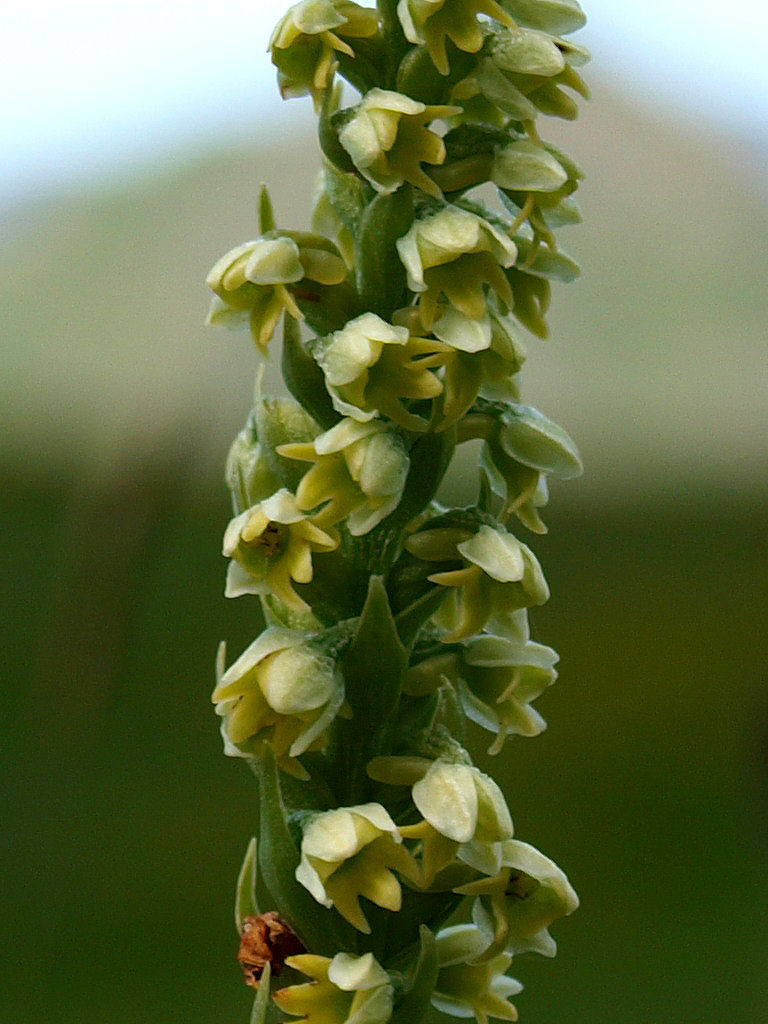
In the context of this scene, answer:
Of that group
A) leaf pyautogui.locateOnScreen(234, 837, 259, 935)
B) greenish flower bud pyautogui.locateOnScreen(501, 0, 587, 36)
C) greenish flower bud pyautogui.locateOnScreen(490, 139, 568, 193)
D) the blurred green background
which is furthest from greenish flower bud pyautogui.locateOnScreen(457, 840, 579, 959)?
the blurred green background

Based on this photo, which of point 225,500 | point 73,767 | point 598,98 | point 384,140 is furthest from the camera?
point 598,98

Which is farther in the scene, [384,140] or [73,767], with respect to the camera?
[73,767]

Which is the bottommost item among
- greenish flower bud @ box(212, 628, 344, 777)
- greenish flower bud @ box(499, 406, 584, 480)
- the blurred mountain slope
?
greenish flower bud @ box(212, 628, 344, 777)

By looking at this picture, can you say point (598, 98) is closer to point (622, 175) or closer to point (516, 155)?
point (622, 175)

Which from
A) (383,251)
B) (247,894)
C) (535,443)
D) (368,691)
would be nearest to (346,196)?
(383,251)

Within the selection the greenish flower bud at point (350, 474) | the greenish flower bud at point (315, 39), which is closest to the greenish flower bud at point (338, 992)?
the greenish flower bud at point (350, 474)

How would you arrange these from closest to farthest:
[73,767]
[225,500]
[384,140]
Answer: [384,140] < [73,767] < [225,500]

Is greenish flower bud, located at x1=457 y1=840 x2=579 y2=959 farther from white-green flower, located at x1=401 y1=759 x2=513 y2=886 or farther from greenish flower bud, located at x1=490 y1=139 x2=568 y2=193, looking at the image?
greenish flower bud, located at x1=490 y1=139 x2=568 y2=193

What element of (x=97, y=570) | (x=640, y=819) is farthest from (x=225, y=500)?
(x=640, y=819)

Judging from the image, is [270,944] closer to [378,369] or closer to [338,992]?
[338,992]
